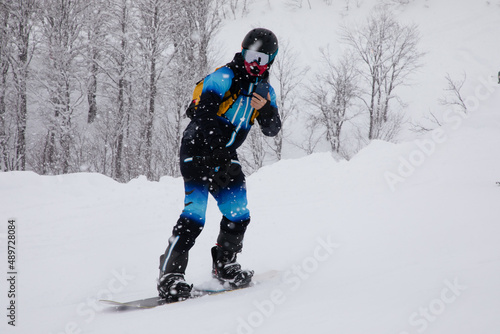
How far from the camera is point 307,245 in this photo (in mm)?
3938

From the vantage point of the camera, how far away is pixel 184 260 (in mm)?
2738

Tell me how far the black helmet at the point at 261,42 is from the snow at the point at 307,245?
6.32 feet

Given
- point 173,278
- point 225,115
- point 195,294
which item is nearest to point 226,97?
point 225,115

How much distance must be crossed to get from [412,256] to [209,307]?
186 centimetres

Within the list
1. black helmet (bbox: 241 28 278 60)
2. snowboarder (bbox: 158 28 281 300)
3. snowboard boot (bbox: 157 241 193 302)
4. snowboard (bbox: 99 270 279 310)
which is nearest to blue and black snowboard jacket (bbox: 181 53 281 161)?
snowboarder (bbox: 158 28 281 300)

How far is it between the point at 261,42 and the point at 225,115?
2.18ft

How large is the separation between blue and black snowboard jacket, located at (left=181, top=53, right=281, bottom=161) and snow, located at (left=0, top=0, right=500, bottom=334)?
1.21 m

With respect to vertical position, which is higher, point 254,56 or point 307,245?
point 254,56

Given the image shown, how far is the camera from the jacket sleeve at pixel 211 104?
2559 mm

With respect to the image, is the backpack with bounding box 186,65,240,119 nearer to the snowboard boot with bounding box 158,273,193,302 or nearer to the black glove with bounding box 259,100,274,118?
the black glove with bounding box 259,100,274,118

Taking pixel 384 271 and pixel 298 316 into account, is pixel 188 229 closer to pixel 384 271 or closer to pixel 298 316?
pixel 298 316

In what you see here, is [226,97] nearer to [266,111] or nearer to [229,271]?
[266,111]

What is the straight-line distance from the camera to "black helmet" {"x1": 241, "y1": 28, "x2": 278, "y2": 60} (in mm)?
2793

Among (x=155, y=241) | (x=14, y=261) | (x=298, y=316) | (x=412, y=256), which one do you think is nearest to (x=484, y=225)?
(x=412, y=256)
